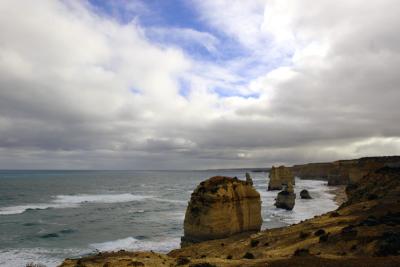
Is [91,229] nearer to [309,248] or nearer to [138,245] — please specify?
[138,245]

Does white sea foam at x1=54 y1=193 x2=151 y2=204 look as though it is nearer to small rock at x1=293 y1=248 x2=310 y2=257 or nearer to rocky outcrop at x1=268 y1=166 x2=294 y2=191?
rocky outcrop at x1=268 y1=166 x2=294 y2=191

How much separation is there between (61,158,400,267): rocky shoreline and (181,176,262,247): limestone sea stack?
1.17 meters

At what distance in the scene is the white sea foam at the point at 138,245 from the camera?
134ft

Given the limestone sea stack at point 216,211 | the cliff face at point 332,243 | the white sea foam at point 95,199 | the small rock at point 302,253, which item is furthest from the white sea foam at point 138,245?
the white sea foam at point 95,199

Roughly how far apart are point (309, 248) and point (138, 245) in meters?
22.7

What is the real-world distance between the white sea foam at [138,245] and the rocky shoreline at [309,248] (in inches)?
325

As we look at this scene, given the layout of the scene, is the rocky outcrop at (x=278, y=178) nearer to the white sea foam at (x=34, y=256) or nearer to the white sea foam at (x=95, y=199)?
the white sea foam at (x=95, y=199)

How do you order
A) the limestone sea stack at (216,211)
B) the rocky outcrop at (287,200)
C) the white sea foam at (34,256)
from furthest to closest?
1. the rocky outcrop at (287,200)
2. the limestone sea stack at (216,211)
3. the white sea foam at (34,256)

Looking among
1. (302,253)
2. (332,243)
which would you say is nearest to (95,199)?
(332,243)

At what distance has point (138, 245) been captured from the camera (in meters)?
42.7

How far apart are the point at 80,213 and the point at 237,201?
1651 inches

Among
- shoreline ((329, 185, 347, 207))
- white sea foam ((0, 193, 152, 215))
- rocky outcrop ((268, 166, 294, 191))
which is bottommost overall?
white sea foam ((0, 193, 152, 215))

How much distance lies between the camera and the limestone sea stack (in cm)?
3562

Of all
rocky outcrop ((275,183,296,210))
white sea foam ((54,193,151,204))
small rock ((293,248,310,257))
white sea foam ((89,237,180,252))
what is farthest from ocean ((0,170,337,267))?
small rock ((293,248,310,257))
